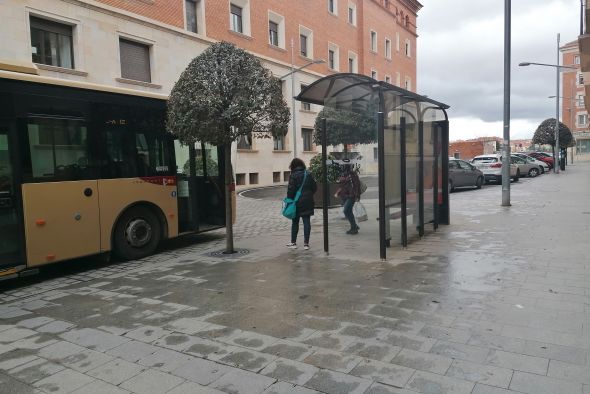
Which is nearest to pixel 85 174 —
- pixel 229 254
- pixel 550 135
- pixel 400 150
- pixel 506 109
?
pixel 229 254

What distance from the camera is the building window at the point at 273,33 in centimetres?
3062

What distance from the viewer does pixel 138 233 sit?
8312 mm

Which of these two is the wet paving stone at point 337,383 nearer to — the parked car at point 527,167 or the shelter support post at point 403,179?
the shelter support post at point 403,179

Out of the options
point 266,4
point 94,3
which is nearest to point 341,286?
point 94,3

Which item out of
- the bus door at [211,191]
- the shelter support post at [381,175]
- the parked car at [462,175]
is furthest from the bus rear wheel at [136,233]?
the parked car at [462,175]

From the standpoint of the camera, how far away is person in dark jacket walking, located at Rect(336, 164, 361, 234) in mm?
10008

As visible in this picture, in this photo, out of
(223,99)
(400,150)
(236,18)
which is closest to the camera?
(223,99)

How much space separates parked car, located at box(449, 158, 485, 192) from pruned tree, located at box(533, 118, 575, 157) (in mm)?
24275

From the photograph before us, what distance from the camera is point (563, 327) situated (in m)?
4.25

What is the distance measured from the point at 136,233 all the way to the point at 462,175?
17.0 metres

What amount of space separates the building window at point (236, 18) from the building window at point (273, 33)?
2.77m

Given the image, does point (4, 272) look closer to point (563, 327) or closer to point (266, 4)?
point (563, 327)

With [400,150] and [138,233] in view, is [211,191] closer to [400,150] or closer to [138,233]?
[138,233]

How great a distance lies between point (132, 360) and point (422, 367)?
233 centimetres
